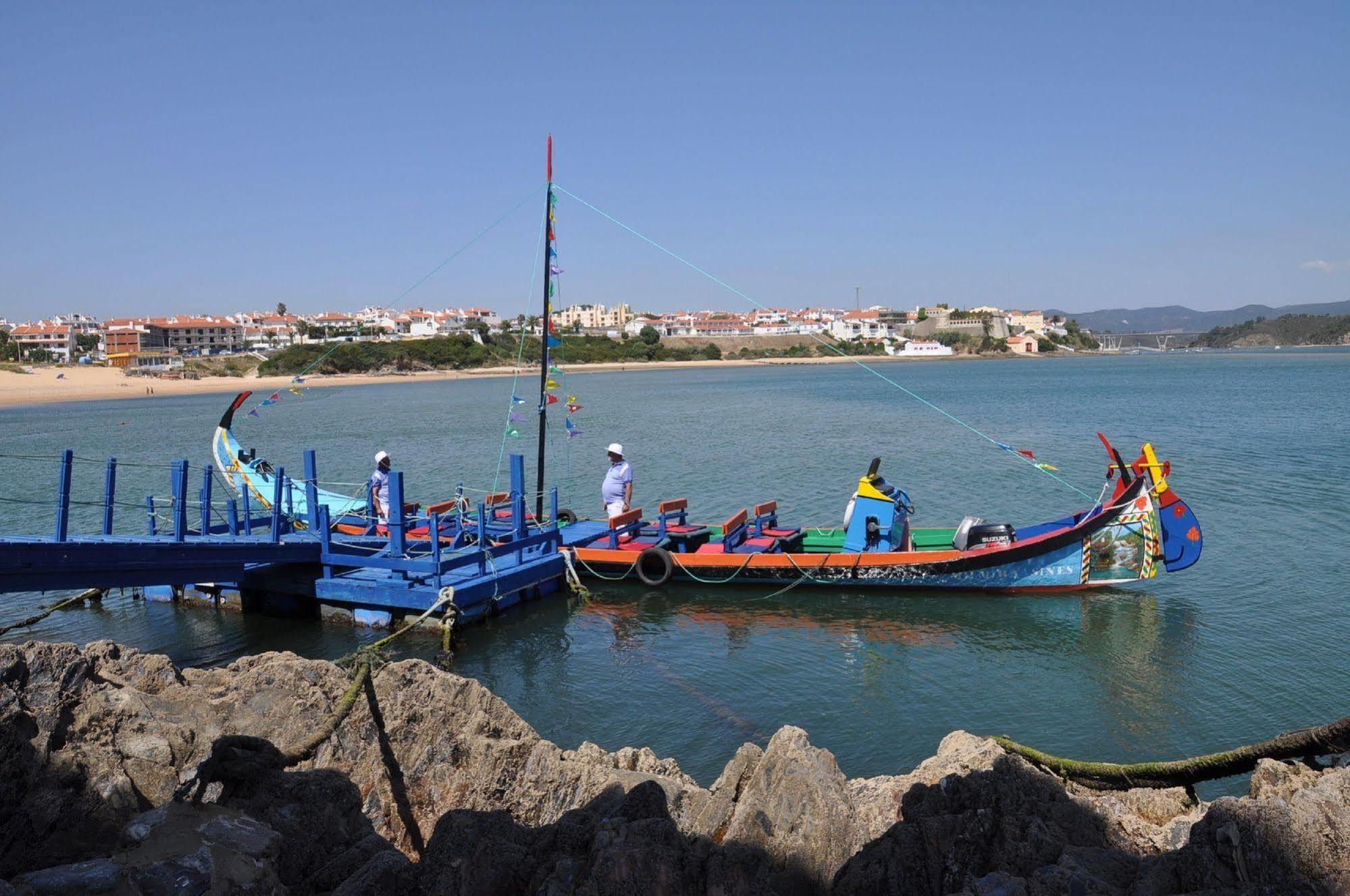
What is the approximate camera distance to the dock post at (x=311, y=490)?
15130 mm

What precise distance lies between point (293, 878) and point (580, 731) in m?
5.66

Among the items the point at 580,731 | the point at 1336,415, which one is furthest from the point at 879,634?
the point at 1336,415

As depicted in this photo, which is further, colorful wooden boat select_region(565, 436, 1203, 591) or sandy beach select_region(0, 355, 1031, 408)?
sandy beach select_region(0, 355, 1031, 408)

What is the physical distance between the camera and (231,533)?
1460cm

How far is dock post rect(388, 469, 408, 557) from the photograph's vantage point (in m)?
13.4

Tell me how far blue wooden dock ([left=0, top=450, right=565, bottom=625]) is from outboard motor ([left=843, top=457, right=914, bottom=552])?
194 inches

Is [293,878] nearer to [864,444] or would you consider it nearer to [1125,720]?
[1125,720]

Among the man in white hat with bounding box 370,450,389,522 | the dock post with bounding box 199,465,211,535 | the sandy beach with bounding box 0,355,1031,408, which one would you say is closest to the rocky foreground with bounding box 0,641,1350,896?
the dock post with bounding box 199,465,211,535

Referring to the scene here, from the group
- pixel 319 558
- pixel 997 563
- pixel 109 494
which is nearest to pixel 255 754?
pixel 109 494

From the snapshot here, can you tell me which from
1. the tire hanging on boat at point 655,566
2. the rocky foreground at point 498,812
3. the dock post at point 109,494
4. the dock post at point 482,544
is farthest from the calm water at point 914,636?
the rocky foreground at point 498,812

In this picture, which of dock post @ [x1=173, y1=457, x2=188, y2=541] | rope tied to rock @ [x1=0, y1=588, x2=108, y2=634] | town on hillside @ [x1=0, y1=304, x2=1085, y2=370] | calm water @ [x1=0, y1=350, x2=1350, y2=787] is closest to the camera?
calm water @ [x1=0, y1=350, x2=1350, y2=787]

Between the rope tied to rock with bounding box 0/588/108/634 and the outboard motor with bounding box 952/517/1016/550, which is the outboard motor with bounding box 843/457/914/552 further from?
the rope tied to rock with bounding box 0/588/108/634

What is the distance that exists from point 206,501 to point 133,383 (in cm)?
9396

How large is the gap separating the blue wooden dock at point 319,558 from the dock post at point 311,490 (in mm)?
27
